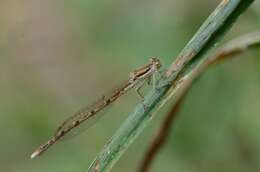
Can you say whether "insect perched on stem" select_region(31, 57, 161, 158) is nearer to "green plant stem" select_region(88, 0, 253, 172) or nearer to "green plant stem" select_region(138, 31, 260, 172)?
"green plant stem" select_region(138, 31, 260, 172)

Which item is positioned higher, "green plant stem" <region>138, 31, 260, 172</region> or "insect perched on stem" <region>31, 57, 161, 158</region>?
"insect perched on stem" <region>31, 57, 161, 158</region>

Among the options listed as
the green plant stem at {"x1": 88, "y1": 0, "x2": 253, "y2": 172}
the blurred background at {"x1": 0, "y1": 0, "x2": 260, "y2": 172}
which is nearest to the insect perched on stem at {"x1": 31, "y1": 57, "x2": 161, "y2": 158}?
the blurred background at {"x1": 0, "y1": 0, "x2": 260, "y2": 172}

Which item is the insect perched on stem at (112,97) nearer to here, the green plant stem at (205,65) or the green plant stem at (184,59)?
the green plant stem at (205,65)

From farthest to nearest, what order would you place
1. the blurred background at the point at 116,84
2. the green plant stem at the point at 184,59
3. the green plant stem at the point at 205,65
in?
the blurred background at the point at 116,84
the green plant stem at the point at 205,65
the green plant stem at the point at 184,59

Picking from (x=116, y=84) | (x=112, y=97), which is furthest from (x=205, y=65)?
(x=116, y=84)

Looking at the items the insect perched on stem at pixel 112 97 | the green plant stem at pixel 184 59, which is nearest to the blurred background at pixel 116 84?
the insect perched on stem at pixel 112 97

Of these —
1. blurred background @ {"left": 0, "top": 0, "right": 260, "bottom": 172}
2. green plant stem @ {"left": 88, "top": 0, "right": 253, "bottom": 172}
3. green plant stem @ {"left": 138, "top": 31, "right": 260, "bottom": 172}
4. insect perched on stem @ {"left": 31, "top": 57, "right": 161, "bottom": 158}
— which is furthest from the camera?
blurred background @ {"left": 0, "top": 0, "right": 260, "bottom": 172}

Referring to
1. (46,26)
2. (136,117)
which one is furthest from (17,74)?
(136,117)
